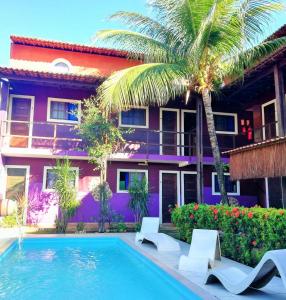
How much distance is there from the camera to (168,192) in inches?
629

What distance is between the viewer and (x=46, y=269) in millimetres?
7453

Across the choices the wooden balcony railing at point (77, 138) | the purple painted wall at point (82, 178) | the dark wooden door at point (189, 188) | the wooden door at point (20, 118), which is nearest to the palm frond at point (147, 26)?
the wooden balcony railing at point (77, 138)

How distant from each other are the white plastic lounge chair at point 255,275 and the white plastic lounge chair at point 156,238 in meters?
A: 3.34

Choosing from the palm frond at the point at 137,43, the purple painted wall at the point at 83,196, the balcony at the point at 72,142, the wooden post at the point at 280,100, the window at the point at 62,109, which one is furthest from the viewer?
the window at the point at 62,109

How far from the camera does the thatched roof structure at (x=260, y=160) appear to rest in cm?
849

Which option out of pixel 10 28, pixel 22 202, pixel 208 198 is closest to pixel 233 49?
pixel 208 198

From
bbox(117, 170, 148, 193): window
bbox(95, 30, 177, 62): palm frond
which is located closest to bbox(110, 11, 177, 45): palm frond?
bbox(95, 30, 177, 62): palm frond

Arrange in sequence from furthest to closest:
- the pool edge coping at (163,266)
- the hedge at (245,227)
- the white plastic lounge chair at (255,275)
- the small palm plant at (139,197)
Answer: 1. the small palm plant at (139,197)
2. the hedge at (245,227)
3. the pool edge coping at (163,266)
4. the white plastic lounge chair at (255,275)

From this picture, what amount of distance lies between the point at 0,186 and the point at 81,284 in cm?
872

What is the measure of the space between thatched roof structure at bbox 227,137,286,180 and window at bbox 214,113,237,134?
6.31m

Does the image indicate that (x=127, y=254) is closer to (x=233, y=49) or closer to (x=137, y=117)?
(x=233, y=49)

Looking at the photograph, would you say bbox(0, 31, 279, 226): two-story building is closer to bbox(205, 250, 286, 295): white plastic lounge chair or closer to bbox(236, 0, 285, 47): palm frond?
bbox(236, 0, 285, 47): palm frond

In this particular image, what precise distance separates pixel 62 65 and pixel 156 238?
37.4ft

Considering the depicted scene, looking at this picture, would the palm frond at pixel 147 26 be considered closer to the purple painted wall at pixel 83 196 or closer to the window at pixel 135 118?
the window at pixel 135 118
